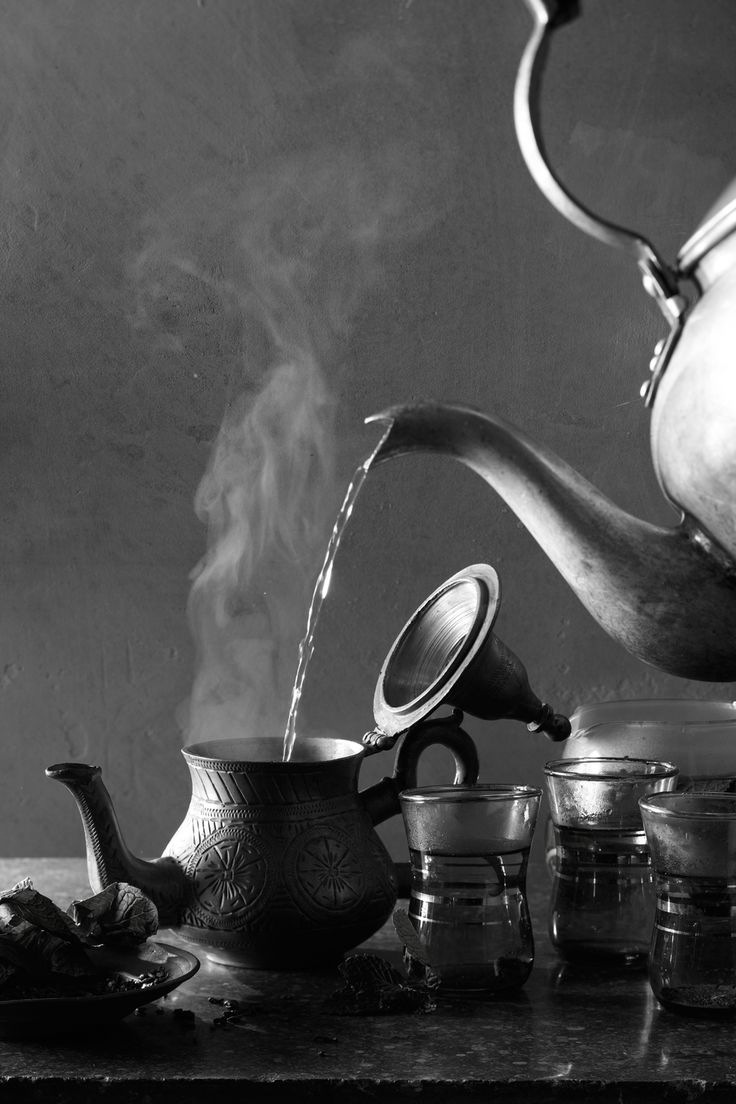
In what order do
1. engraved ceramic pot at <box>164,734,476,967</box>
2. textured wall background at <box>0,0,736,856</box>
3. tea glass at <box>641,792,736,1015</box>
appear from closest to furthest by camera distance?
tea glass at <box>641,792,736,1015</box> < engraved ceramic pot at <box>164,734,476,967</box> < textured wall background at <box>0,0,736,856</box>

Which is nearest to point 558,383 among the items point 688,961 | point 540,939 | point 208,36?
point 208,36

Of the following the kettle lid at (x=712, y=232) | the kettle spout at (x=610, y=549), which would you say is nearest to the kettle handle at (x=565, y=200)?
the kettle lid at (x=712, y=232)

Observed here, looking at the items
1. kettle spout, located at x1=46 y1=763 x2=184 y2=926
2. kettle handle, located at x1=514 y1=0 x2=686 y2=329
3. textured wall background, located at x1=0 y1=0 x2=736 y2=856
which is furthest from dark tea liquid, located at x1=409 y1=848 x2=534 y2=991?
textured wall background, located at x1=0 y1=0 x2=736 y2=856

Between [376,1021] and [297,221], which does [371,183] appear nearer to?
[297,221]

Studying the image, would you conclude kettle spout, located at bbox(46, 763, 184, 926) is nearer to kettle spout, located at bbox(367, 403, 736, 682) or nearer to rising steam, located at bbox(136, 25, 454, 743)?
kettle spout, located at bbox(367, 403, 736, 682)

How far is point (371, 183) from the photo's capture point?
7.19 ft

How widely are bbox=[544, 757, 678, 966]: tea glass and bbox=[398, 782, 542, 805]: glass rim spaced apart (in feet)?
0.32

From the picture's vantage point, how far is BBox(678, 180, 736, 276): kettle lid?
814mm

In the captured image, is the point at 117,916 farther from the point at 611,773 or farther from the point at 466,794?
the point at 611,773

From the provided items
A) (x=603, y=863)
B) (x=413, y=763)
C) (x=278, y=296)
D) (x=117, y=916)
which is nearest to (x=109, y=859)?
(x=117, y=916)

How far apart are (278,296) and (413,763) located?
3.86 feet

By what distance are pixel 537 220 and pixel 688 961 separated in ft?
4.98

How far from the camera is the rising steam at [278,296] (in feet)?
7.18

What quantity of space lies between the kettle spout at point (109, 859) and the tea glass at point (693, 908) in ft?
1.52
